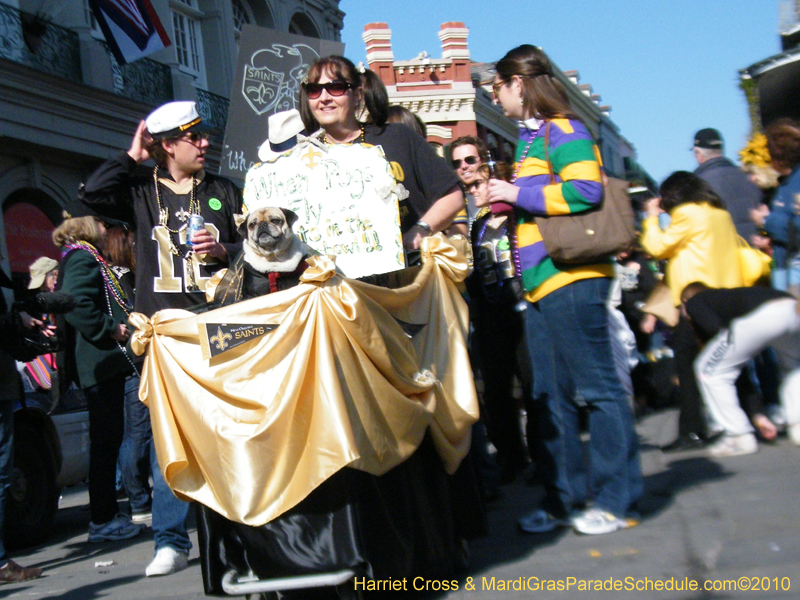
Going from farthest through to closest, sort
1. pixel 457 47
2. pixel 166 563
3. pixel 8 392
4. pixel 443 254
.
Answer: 1. pixel 457 47
2. pixel 8 392
3. pixel 166 563
4. pixel 443 254

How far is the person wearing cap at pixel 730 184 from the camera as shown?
760 centimetres

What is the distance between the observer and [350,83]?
4258mm

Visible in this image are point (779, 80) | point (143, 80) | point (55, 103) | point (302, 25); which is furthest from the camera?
point (302, 25)

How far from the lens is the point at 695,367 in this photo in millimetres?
6492

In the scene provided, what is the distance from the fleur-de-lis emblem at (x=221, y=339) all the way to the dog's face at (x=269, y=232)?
16.7 inches

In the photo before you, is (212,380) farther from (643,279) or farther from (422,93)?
(422,93)

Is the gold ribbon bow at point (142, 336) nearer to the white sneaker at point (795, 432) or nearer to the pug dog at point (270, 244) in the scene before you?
the pug dog at point (270, 244)

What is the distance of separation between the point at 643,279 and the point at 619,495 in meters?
5.29

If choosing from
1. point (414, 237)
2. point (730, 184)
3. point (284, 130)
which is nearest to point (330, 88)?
point (284, 130)

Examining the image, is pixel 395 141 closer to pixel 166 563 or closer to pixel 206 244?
pixel 206 244

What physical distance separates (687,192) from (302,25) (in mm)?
20990

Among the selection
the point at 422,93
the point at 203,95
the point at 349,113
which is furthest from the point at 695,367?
the point at 422,93

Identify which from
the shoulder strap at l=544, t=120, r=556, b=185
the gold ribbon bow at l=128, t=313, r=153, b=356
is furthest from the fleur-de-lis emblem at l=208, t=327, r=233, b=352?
the shoulder strap at l=544, t=120, r=556, b=185

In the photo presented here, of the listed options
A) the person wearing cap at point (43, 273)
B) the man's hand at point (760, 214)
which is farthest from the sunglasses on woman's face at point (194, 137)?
the man's hand at point (760, 214)
